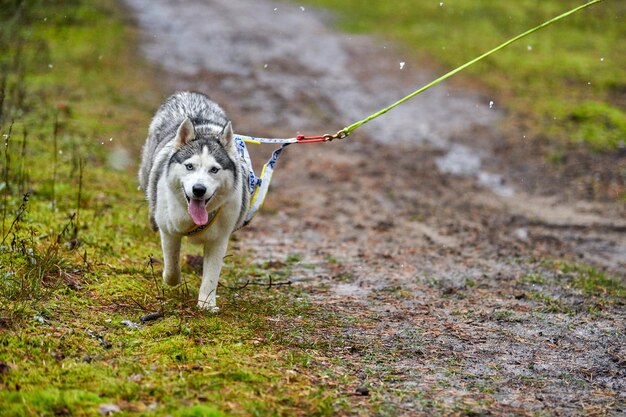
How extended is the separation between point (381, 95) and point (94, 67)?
263 inches

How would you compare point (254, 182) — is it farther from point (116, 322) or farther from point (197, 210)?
point (116, 322)

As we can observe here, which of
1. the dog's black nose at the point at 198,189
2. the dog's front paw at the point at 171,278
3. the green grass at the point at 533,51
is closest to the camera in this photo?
the dog's black nose at the point at 198,189

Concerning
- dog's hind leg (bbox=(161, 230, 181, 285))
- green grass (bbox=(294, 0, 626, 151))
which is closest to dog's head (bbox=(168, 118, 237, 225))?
dog's hind leg (bbox=(161, 230, 181, 285))

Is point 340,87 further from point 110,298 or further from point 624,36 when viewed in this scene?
point 110,298

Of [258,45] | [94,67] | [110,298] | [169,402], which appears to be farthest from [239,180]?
[258,45]

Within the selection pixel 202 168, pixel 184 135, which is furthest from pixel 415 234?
pixel 202 168

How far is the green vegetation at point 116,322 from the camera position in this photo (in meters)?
4.52

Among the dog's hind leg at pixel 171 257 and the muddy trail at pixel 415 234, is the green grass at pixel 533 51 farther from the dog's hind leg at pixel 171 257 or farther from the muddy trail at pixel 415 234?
the dog's hind leg at pixel 171 257

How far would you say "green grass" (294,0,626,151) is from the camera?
629 inches

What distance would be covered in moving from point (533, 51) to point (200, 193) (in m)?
16.9

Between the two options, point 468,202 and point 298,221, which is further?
point 468,202

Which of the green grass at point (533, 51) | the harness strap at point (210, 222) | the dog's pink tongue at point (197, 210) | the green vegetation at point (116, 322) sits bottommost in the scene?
the green vegetation at point (116, 322)

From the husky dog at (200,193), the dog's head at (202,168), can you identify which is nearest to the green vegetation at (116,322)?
the husky dog at (200,193)

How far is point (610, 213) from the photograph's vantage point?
465 inches
